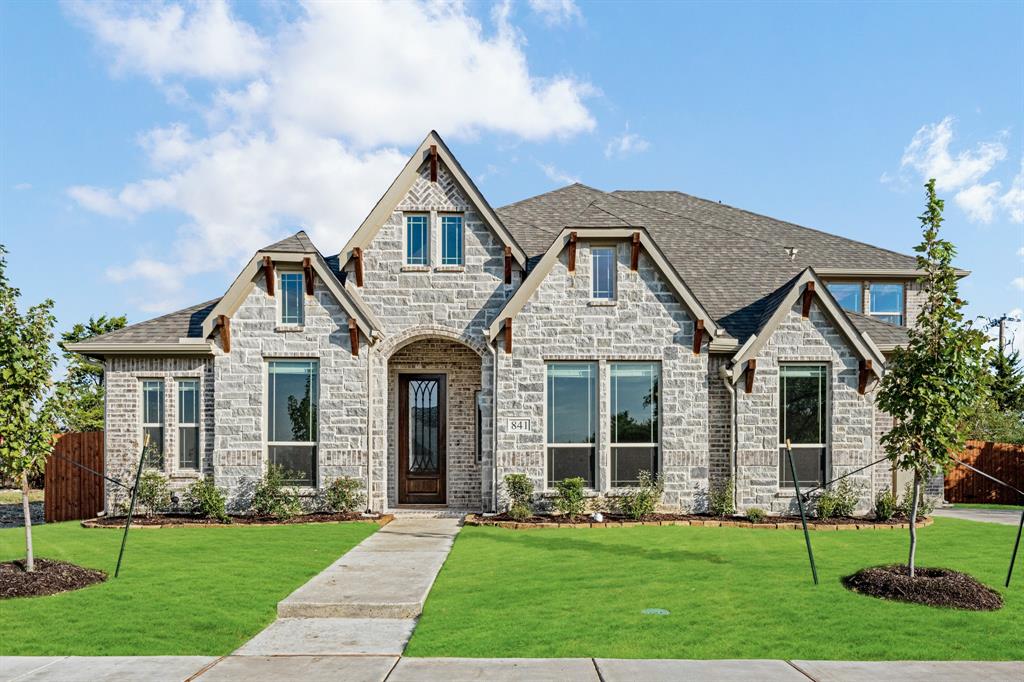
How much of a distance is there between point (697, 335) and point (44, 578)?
486 inches

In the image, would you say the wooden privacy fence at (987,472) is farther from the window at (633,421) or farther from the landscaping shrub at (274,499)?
the landscaping shrub at (274,499)

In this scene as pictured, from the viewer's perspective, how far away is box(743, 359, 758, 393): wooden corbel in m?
15.6

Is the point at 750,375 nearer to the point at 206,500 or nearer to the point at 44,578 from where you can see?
the point at 206,500

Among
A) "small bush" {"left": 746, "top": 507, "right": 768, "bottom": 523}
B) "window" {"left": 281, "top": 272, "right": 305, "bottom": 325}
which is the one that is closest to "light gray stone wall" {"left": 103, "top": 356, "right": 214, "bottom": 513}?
"window" {"left": 281, "top": 272, "right": 305, "bottom": 325}

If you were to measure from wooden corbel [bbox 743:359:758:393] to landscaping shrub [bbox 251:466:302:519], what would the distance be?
10057mm

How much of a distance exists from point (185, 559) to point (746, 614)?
8.46m

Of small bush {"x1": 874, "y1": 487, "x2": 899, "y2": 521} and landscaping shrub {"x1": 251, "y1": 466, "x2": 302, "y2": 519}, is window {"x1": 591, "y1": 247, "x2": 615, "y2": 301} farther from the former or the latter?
landscaping shrub {"x1": 251, "y1": 466, "x2": 302, "y2": 519}

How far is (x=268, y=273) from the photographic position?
15805 millimetres

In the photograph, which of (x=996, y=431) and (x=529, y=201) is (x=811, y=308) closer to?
(x=529, y=201)

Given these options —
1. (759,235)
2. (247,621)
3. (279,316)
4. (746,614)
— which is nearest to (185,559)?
(247,621)

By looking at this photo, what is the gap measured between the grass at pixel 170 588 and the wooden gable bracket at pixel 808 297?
10345 mm

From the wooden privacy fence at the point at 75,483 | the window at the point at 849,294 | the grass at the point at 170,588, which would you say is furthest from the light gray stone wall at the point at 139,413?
the window at the point at 849,294

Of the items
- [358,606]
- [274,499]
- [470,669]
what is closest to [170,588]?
[358,606]

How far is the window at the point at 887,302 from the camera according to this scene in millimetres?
21562
